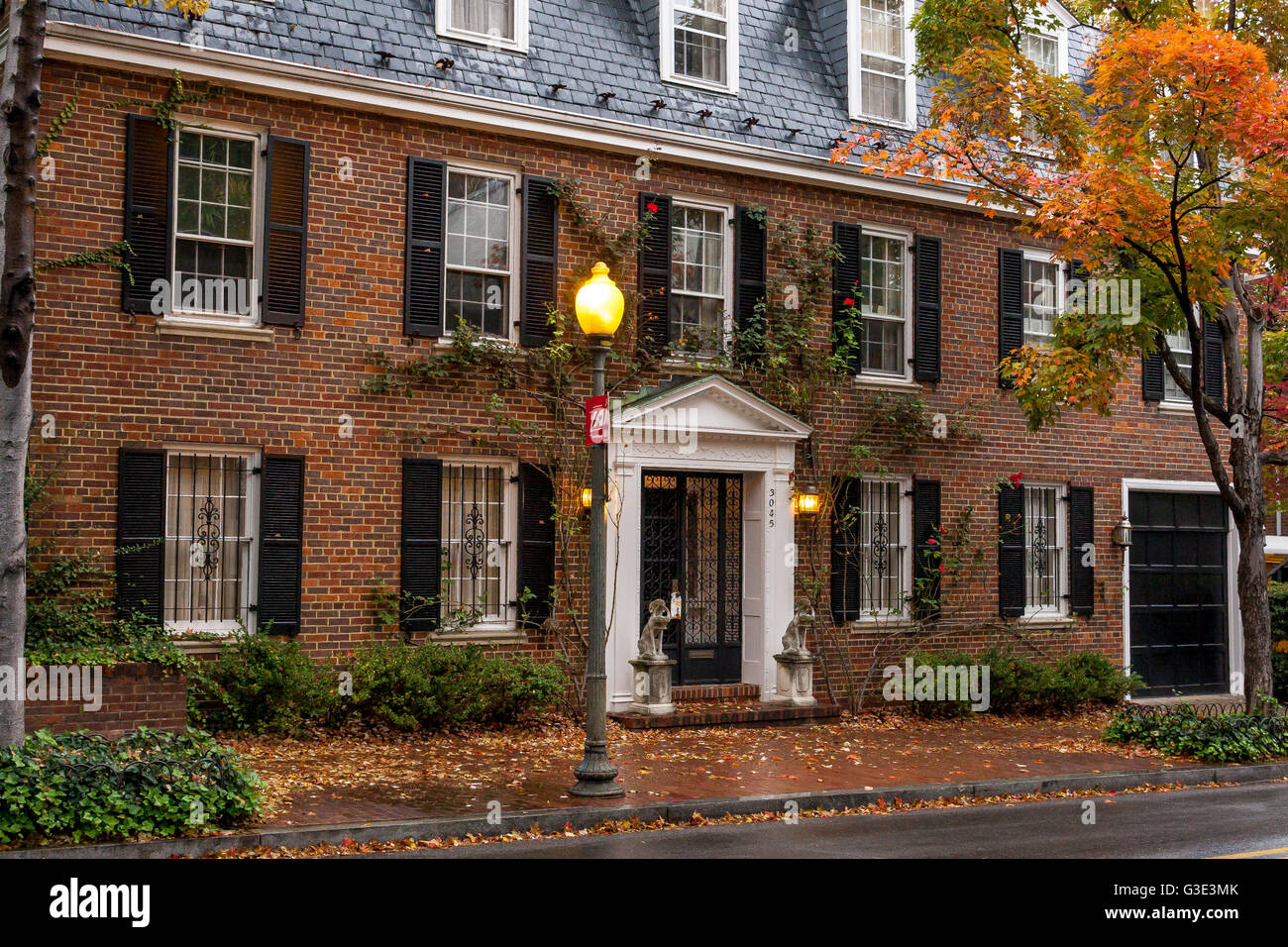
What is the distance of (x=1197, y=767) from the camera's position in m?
13.6

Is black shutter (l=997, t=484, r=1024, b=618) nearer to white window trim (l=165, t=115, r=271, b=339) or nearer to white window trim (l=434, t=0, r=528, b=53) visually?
white window trim (l=434, t=0, r=528, b=53)

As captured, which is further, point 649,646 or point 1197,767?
point 649,646

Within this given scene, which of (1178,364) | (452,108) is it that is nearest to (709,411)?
(452,108)

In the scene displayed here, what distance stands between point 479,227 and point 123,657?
20.2 feet

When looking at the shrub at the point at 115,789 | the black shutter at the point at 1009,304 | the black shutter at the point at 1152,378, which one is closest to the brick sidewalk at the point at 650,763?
the shrub at the point at 115,789

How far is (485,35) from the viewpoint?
50.3ft

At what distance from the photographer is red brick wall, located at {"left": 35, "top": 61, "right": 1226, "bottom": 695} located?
12.8 m

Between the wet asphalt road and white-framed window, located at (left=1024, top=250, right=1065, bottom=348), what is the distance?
872 centimetres

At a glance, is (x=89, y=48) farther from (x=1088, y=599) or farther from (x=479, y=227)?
(x=1088, y=599)

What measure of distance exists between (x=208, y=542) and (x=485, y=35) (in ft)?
21.3

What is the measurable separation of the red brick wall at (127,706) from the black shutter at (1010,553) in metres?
11.3

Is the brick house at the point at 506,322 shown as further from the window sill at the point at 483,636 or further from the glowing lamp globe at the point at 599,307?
the glowing lamp globe at the point at 599,307

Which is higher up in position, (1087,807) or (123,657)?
(123,657)
